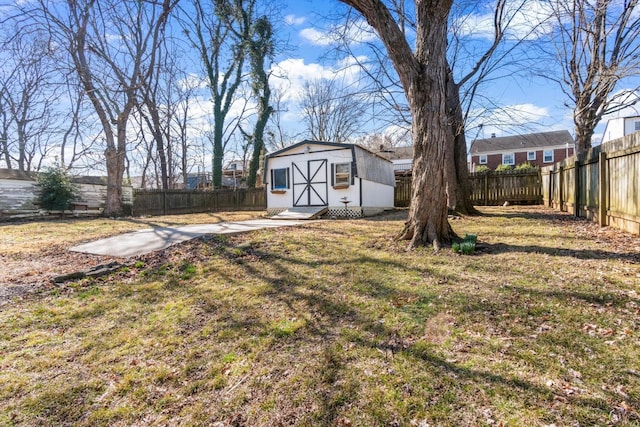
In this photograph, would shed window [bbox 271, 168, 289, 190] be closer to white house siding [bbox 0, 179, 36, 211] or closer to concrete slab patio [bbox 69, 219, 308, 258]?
concrete slab patio [bbox 69, 219, 308, 258]

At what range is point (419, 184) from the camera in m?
5.27

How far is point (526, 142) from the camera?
32500 millimetres

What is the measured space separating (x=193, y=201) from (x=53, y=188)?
6751 millimetres

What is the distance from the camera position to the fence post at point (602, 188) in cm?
628

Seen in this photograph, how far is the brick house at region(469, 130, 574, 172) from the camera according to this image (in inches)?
1224

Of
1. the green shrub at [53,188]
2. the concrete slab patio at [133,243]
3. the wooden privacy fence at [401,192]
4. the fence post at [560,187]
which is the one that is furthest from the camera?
the wooden privacy fence at [401,192]

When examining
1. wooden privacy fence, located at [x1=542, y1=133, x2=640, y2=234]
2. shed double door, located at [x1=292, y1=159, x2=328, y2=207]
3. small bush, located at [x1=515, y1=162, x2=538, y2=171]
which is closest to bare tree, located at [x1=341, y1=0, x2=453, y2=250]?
wooden privacy fence, located at [x1=542, y1=133, x2=640, y2=234]

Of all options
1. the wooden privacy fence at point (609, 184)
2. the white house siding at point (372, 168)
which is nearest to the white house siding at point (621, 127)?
the white house siding at point (372, 168)

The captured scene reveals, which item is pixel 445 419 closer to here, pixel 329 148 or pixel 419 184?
pixel 419 184

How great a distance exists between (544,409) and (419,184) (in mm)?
3856

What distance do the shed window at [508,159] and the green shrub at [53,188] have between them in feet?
118

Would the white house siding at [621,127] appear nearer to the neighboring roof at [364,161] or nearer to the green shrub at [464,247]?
the neighboring roof at [364,161]

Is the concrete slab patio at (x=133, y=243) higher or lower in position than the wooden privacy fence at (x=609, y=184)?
lower

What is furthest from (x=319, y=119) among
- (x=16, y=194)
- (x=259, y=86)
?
(x=16, y=194)
